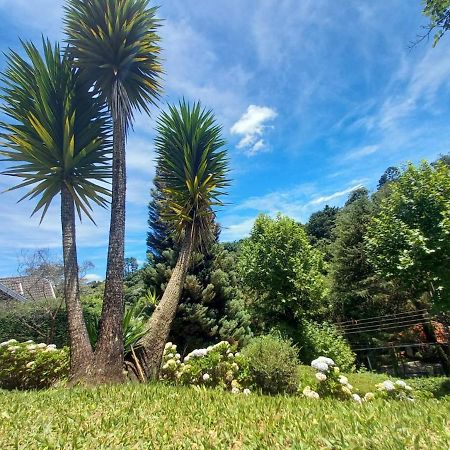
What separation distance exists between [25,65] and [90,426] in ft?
21.4

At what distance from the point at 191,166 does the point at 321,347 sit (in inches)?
485

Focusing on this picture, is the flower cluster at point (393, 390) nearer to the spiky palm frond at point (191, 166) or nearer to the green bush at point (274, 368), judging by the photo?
the green bush at point (274, 368)

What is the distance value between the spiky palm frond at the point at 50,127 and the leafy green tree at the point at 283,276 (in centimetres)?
1168

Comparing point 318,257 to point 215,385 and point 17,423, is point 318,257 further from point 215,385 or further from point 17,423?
point 17,423

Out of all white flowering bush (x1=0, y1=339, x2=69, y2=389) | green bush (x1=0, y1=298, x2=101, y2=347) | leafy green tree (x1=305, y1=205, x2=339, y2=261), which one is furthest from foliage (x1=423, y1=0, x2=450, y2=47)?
leafy green tree (x1=305, y1=205, x2=339, y2=261)

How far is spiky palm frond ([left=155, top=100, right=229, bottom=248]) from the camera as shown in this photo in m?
6.61

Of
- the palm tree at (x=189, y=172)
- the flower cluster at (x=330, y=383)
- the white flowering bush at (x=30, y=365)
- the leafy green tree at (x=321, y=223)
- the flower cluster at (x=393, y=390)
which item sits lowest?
the flower cluster at (x=393, y=390)

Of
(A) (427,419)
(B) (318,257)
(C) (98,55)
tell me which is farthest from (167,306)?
(B) (318,257)

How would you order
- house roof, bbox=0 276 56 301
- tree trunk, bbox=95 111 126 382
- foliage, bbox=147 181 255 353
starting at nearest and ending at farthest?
tree trunk, bbox=95 111 126 382, foliage, bbox=147 181 255 353, house roof, bbox=0 276 56 301

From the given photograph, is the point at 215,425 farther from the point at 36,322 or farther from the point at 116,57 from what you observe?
the point at 36,322

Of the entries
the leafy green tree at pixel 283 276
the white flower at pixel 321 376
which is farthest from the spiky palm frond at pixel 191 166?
the leafy green tree at pixel 283 276

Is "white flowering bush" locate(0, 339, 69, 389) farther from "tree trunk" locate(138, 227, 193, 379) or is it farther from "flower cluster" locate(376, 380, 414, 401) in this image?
"flower cluster" locate(376, 380, 414, 401)

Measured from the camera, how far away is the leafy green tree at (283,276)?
15867 mm

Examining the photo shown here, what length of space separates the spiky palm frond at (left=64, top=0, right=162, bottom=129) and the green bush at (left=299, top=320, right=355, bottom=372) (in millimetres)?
13376
